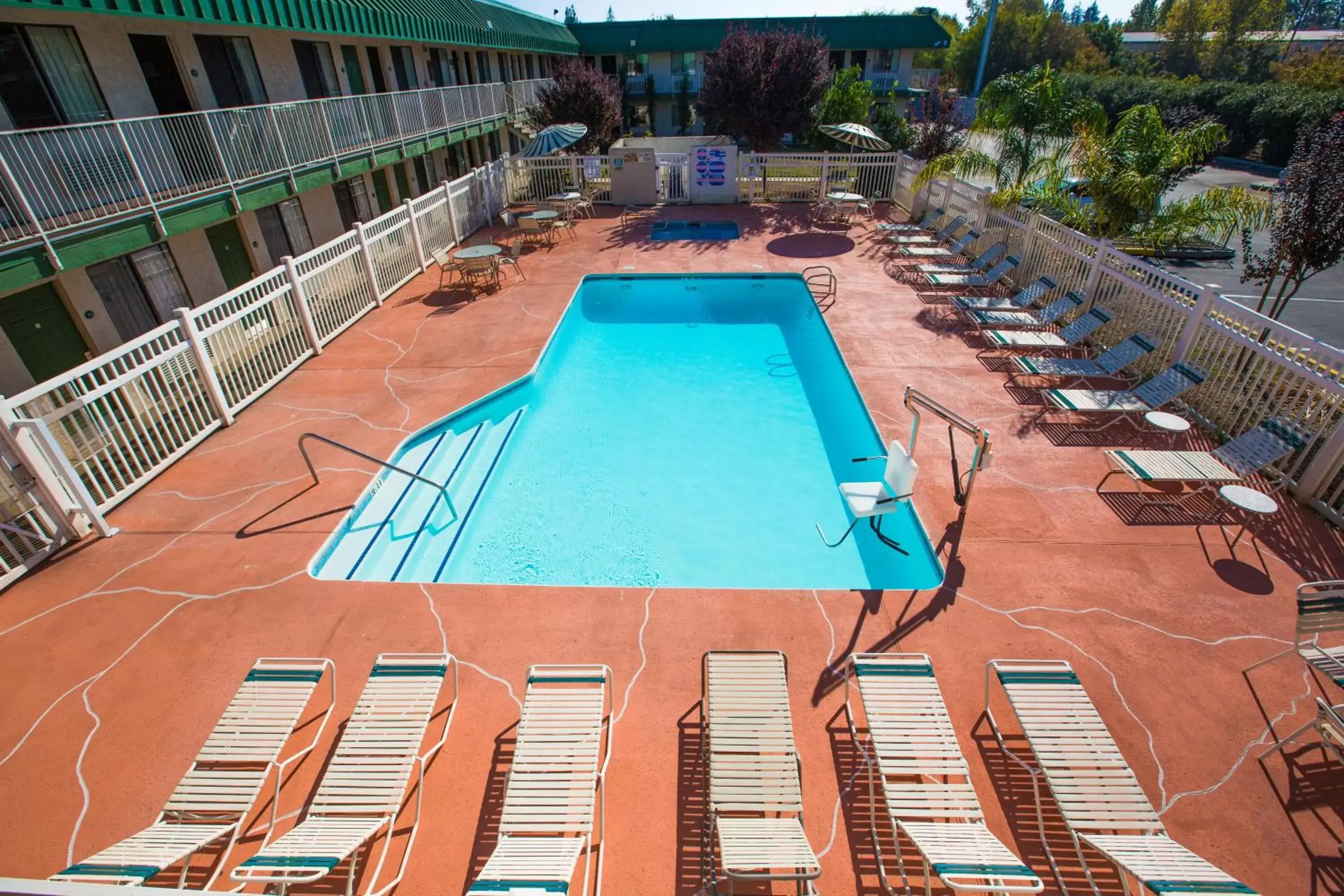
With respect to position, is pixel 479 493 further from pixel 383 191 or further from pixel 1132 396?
pixel 383 191

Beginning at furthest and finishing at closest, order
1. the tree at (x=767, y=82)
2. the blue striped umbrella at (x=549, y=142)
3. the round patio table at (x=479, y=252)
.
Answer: the tree at (x=767, y=82) < the blue striped umbrella at (x=549, y=142) < the round patio table at (x=479, y=252)

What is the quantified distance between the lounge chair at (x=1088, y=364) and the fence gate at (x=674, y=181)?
13.5 m

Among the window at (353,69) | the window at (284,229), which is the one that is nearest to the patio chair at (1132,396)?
the window at (284,229)

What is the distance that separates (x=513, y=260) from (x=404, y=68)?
11018mm

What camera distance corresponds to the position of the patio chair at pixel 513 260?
47.0 ft

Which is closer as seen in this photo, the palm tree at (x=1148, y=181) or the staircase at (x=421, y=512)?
the staircase at (x=421, y=512)

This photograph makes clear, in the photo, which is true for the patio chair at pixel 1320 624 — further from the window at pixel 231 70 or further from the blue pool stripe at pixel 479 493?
the window at pixel 231 70

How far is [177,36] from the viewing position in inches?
455

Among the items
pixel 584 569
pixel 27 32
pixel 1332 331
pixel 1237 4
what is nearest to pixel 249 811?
pixel 584 569

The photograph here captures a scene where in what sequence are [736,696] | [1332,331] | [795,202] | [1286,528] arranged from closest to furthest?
[736,696] < [1286,528] < [1332,331] < [795,202]

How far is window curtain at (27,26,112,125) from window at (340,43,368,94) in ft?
26.3

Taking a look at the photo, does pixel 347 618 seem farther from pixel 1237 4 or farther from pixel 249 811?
pixel 1237 4

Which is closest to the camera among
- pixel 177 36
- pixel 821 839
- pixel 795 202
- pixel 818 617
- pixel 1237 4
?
pixel 821 839

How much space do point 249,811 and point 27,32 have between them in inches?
473
